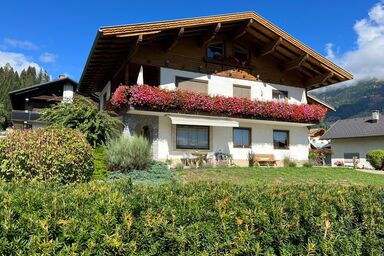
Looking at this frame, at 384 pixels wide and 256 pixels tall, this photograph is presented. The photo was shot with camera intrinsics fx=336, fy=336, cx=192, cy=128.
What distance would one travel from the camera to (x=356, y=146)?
38.7 metres

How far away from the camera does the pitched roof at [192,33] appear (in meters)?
16.5

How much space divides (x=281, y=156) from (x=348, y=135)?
20085mm

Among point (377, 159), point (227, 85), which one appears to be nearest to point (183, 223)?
point (227, 85)

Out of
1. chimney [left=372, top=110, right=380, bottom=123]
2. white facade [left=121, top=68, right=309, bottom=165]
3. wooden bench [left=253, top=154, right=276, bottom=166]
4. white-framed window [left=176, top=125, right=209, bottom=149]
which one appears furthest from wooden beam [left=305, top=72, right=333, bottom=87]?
chimney [left=372, top=110, right=380, bottom=123]

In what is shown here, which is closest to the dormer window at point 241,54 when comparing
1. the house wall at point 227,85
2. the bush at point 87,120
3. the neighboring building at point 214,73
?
the neighboring building at point 214,73

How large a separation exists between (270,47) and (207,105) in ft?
20.5

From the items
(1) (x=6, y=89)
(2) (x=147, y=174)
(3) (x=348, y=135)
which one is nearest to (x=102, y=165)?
(2) (x=147, y=174)

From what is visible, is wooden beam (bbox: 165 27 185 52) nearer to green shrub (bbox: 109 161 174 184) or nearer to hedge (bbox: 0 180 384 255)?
green shrub (bbox: 109 161 174 184)

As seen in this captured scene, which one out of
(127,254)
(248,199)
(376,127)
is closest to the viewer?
(127,254)

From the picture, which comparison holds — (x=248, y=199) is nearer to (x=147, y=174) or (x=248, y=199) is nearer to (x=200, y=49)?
(x=147, y=174)

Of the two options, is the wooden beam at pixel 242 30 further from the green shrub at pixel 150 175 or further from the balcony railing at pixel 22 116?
the balcony railing at pixel 22 116

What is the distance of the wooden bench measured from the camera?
71.0 ft

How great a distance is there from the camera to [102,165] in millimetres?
13445

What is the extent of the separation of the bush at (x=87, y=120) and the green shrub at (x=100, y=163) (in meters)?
1.20
